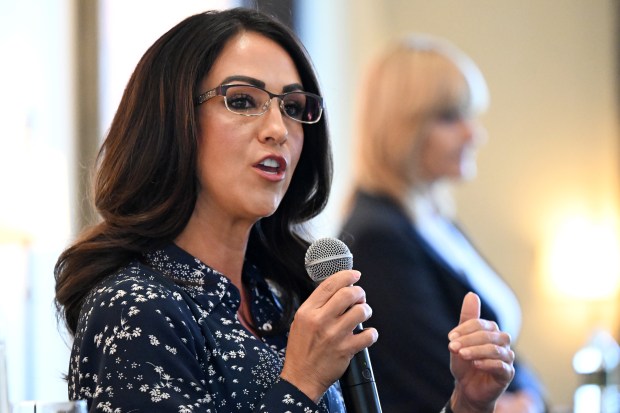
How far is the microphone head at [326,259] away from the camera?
1.82 metres

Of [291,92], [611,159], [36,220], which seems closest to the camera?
[291,92]

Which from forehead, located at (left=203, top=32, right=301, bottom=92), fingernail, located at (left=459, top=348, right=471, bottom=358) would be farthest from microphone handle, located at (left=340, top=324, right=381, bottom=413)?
forehead, located at (left=203, top=32, right=301, bottom=92)

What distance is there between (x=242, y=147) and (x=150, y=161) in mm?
176

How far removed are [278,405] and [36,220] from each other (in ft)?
10.7

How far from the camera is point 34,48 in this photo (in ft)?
16.3

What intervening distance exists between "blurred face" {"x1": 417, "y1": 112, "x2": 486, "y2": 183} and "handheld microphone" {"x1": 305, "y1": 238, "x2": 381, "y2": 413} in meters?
1.57

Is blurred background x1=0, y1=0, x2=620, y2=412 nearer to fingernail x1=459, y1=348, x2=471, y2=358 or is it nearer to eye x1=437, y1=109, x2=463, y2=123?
eye x1=437, y1=109, x2=463, y2=123

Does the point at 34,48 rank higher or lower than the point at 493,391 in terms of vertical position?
higher

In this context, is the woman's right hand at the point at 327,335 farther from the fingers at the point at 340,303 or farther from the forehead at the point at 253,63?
the forehead at the point at 253,63

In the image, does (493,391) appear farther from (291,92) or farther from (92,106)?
(92,106)

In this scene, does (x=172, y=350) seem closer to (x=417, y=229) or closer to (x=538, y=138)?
(x=417, y=229)

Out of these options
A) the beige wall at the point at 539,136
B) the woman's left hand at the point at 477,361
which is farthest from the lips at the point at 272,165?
the beige wall at the point at 539,136

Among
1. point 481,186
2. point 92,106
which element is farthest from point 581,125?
point 92,106

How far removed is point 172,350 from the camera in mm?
1680
